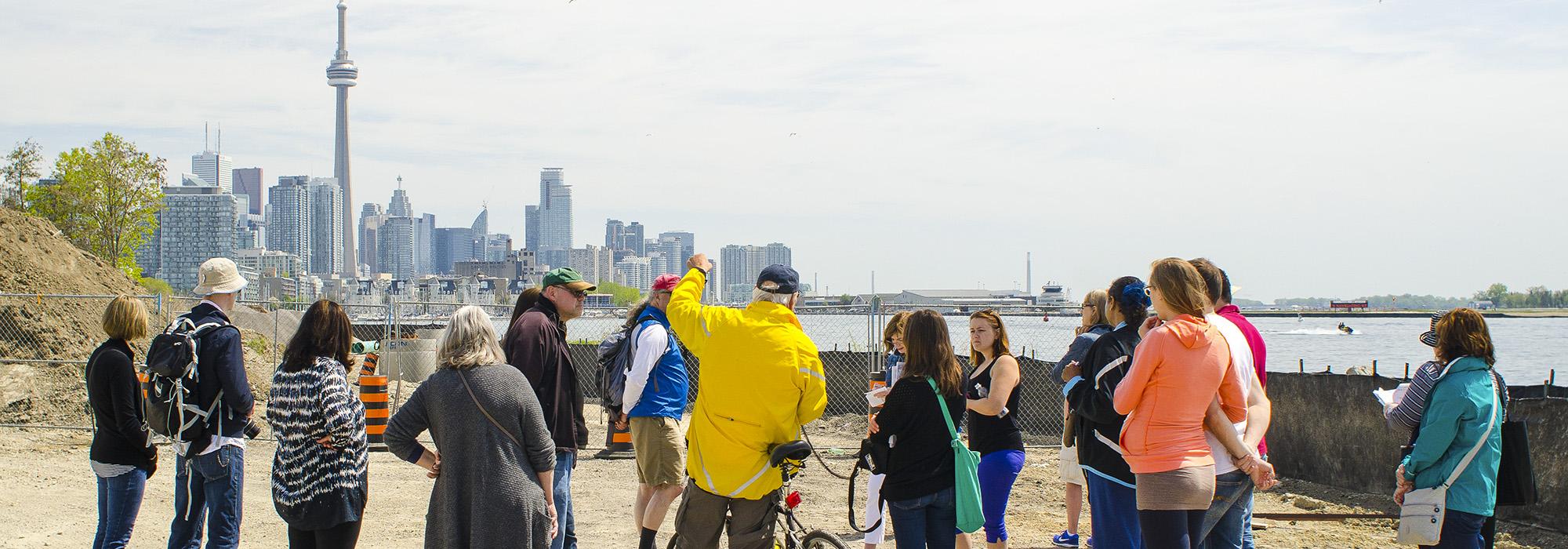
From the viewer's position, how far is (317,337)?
15.9 ft

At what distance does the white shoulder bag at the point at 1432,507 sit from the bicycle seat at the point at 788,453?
9.54ft

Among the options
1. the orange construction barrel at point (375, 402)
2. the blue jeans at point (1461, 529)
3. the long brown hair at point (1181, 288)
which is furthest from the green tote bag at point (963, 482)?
the orange construction barrel at point (375, 402)

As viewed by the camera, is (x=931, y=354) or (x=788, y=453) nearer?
(x=788, y=453)

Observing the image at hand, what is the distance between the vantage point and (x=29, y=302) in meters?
17.5

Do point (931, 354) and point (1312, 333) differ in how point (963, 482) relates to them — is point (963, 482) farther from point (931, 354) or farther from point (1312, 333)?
point (1312, 333)

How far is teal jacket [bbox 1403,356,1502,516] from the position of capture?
17.2 feet

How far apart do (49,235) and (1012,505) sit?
744 inches

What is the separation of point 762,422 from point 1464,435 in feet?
11.1

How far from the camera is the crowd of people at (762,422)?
446cm

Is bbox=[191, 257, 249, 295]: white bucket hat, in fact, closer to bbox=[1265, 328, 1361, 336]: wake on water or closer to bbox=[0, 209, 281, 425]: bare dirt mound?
bbox=[0, 209, 281, 425]: bare dirt mound

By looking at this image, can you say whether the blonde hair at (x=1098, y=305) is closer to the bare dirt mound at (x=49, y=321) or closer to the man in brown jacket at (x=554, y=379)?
the man in brown jacket at (x=554, y=379)

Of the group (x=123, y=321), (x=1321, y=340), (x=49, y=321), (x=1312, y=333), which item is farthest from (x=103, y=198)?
(x=1312, y=333)

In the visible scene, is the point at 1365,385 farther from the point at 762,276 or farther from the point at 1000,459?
the point at 762,276

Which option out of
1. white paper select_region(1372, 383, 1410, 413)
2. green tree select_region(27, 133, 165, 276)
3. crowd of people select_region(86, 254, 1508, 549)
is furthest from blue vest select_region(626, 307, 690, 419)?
green tree select_region(27, 133, 165, 276)
